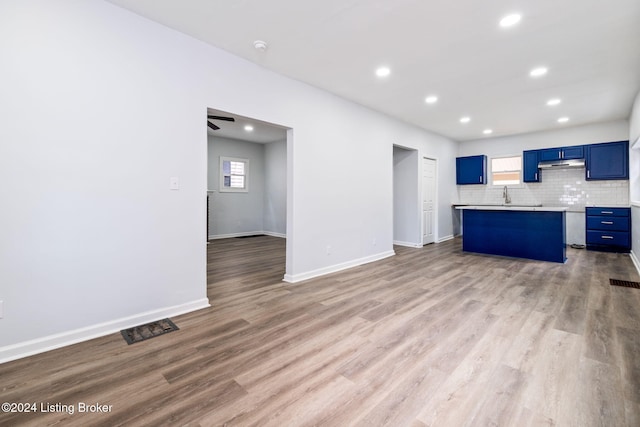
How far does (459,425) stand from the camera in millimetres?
1444

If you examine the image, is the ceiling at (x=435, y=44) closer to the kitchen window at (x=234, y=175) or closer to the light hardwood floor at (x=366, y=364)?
the light hardwood floor at (x=366, y=364)

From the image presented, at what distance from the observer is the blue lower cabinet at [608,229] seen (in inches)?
223

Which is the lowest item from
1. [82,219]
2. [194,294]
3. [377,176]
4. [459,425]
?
[459,425]

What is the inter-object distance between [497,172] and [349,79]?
5852 mm

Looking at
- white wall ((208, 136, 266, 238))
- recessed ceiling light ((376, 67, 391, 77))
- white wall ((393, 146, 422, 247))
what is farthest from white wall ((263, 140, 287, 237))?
recessed ceiling light ((376, 67, 391, 77))

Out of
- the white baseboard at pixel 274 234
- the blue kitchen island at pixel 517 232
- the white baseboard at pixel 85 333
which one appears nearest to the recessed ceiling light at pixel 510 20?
the blue kitchen island at pixel 517 232

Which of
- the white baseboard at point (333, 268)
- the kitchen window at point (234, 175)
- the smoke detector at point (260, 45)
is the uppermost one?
the smoke detector at point (260, 45)

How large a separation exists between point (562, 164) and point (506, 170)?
47.1 inches

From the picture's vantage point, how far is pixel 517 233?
17.2ft

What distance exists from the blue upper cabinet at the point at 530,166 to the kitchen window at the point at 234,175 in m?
7.32

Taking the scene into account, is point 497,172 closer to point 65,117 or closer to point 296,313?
point 296,313

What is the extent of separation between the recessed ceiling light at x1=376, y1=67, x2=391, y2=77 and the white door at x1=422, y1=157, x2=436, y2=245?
3.41 metres

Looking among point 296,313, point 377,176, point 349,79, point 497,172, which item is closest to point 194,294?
point 296,313

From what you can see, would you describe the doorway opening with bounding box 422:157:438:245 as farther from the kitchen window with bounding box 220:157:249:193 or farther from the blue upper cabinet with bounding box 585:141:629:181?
the kitchen window with bounding box 220:157:249:193
